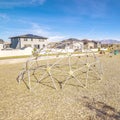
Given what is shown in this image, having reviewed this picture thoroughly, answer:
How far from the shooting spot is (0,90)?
8.51 meters

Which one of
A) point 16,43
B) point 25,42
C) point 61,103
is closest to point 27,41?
point 25,42

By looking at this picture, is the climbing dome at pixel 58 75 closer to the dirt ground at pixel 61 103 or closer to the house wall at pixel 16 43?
the dirt ground at pixel 61 103

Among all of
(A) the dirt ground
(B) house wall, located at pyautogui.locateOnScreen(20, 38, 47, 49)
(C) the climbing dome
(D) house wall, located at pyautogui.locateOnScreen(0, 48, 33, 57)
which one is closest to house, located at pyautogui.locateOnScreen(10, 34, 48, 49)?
(B) house wall, located at pyautogui.locateOnScreen(20, 38, 47, 49)

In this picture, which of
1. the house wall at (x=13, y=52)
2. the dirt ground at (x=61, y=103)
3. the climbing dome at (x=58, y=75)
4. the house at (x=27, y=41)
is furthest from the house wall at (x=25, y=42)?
the dirt ground at (x=61, y=103)

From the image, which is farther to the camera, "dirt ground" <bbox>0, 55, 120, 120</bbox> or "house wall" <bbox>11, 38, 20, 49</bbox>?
"house wall" <bbox>11, 38, 20, 49</bbox>

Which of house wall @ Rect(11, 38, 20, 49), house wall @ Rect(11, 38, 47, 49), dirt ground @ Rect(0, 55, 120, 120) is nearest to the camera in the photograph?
dirt ground @ Rect(0, 55, 120, 120)

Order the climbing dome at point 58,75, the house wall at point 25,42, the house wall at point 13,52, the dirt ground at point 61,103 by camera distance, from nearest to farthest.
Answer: the dirt ground at point 61,103 → the climbing dome at point 58,75 → the house wall at point 13,52 → the house wall at point 25,42

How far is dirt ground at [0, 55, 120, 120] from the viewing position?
532cm

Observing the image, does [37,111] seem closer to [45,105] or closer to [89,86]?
[45,105]

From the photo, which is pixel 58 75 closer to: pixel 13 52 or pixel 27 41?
pixel 13 52

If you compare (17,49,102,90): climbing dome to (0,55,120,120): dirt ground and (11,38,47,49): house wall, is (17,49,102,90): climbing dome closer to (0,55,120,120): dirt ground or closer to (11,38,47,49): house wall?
(0,55,120,120): dirt ground

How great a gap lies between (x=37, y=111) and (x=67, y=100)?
5.29 ft

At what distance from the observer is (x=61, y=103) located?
6488mm

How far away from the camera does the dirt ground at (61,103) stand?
17.5 ft
